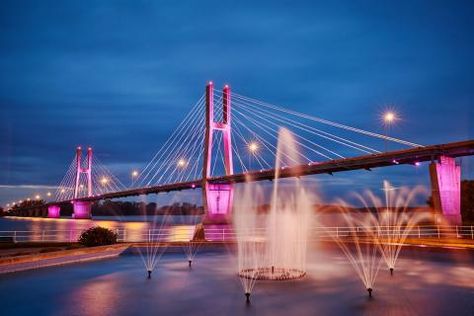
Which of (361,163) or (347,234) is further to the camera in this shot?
(361,163)

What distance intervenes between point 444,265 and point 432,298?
6564mm

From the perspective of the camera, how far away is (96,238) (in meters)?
22.1

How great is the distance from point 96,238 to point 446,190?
22.5 m

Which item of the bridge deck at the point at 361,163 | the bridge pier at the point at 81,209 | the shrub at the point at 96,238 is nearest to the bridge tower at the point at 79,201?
the bridge pier at the point at 81,209

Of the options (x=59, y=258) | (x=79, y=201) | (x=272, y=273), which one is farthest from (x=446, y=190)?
(x=79, y=201)

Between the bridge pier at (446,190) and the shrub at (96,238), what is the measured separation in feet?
68.9

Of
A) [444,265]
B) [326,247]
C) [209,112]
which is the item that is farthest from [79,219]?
[444,265]

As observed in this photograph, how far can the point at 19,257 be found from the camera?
1584cm

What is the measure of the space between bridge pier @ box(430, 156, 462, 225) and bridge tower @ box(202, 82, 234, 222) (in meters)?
26.2

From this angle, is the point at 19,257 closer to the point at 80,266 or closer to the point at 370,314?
the point at 80,266

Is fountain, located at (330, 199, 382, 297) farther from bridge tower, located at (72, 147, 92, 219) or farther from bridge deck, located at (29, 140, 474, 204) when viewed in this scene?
bridge tower, located at (72, 147, 92, 219)

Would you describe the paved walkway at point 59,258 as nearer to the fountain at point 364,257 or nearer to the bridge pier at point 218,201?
the fountain at point 364,257

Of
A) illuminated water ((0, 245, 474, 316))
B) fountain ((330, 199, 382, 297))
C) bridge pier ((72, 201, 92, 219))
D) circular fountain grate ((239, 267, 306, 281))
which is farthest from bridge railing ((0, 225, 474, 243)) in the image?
bridge pier ((72, 201, 92, 219))

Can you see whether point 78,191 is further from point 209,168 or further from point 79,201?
point 209,168
